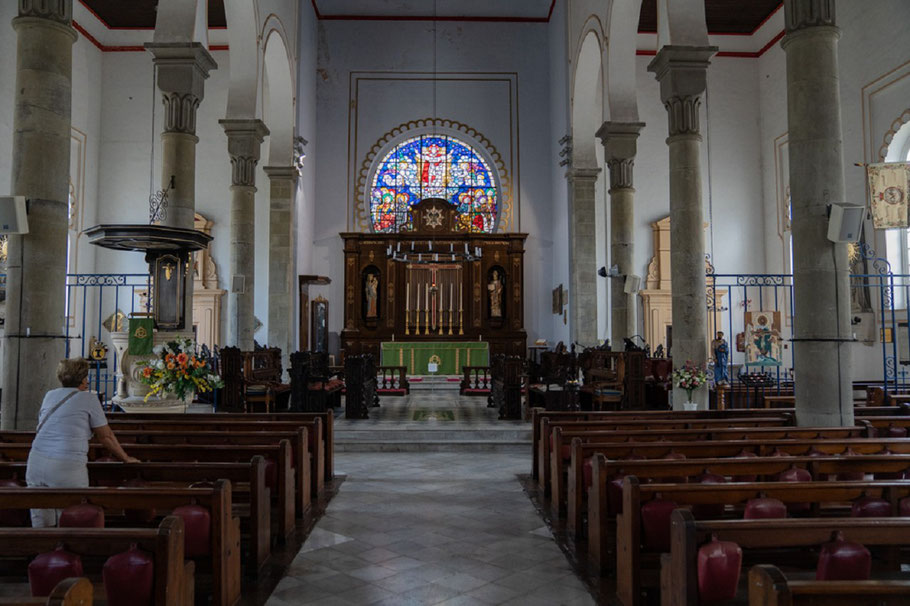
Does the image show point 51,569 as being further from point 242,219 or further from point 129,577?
point 242,219

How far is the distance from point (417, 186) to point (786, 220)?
10.2 metres

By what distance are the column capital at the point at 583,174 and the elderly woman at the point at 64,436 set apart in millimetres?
13882

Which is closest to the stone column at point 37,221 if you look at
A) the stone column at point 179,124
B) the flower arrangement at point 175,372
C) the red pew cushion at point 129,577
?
the flower arrangement at point 175,372

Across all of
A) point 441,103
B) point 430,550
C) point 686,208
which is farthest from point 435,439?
point 441,103

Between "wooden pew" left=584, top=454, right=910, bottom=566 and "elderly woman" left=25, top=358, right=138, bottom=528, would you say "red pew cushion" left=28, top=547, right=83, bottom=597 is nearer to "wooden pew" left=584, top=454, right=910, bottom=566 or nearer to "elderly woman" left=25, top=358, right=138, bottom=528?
"elderly woman" left=25, top=358, right=138, bottom=528

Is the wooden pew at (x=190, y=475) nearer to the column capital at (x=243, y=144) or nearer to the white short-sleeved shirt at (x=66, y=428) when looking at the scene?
the white short-sleeved shirt at (x=66, y=428)

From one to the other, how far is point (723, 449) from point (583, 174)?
40.1ft

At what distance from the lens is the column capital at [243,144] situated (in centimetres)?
1291

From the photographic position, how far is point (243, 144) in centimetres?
1303

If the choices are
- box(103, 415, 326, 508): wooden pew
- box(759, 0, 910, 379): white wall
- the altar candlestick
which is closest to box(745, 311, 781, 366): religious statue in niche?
box(759, 0, 910, 379): white wall

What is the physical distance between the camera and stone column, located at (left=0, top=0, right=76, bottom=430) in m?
6.21

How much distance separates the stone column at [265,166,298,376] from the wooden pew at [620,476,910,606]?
1280cm

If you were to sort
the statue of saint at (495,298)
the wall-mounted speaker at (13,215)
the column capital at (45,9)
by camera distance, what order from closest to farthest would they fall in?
the wall-mounted speaker at (13,215)
the column capital at (45,9)
the statue of saint at (495,298)

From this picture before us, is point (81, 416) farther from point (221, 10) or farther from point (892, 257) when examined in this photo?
point (221, 10)
